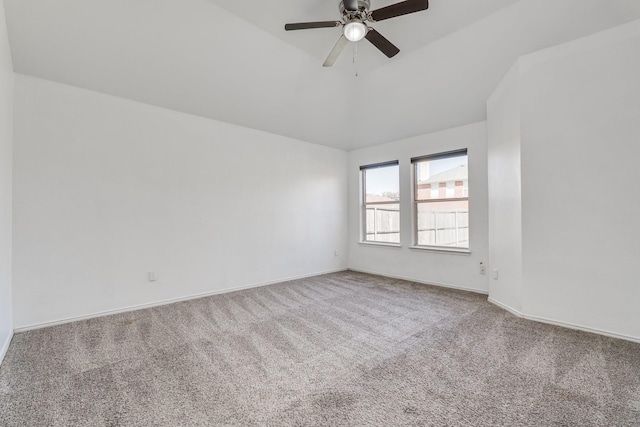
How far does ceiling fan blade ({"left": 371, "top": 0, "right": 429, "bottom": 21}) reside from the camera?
1988mm

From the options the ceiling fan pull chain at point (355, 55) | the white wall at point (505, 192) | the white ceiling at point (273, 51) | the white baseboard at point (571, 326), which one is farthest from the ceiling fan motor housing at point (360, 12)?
the white baseboard at point (571, 326)

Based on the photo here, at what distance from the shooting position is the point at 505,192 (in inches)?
131

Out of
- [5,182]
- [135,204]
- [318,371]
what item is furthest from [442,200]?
[5,182]

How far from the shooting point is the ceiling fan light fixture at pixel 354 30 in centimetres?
221

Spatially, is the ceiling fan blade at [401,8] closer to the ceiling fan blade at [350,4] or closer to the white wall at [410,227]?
the ceiling fan blade at [350,4]

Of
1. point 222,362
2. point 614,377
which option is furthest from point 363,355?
point 614,377

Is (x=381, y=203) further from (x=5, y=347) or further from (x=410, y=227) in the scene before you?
(x=5, y=347)

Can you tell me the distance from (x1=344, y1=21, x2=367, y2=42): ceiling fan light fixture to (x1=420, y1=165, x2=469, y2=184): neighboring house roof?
2859 mm

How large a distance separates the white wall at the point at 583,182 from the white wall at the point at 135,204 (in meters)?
3.39

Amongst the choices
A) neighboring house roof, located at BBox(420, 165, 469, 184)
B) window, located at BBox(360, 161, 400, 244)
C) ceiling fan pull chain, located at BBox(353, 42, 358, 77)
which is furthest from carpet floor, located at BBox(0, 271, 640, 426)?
ceiling fan pull chain, located at BBox(353, 42, 358, 77)

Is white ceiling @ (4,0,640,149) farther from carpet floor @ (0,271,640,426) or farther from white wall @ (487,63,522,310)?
carpet floor @ (0,271,640,426)

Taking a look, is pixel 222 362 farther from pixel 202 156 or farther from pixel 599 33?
pixel 599 33

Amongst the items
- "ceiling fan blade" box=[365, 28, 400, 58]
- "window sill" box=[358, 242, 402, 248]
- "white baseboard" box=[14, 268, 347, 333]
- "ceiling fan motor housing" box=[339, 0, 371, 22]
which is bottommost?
"white baseboard" box=[14, 268, 347, 333]

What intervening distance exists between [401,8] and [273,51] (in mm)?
1668
